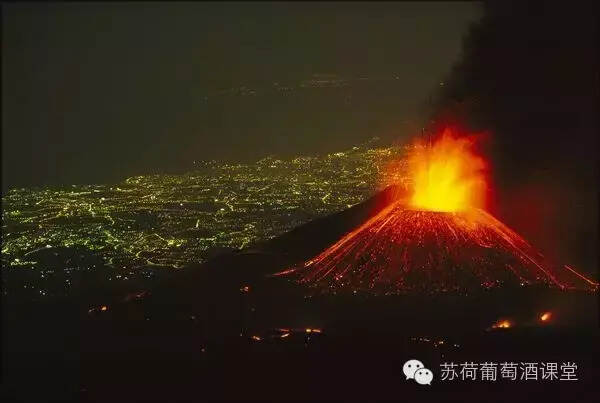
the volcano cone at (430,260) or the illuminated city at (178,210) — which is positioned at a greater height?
the illuminated city at (178,210)

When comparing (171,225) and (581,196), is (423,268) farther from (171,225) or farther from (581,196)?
(171,225)

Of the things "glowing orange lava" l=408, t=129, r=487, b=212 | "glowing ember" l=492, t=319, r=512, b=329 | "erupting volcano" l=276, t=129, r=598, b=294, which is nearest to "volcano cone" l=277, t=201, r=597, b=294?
"erupting volcano" l=276, t=129, r=598, b=294

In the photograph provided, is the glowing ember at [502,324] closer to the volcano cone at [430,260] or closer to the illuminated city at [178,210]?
the volcano cone at [430,260]

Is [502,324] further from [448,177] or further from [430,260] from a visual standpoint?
[448,177]

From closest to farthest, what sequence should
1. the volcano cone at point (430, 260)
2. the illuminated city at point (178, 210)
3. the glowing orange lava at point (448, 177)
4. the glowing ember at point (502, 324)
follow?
the glowing ember at point (502, 324), the volcano cone at point (430, 260), the glowing orange lava at point (448, 177), the illuminated city at point (178, 210)

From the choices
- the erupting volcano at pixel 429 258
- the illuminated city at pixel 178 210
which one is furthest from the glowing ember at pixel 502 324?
the illuminated city at pixel 178 210

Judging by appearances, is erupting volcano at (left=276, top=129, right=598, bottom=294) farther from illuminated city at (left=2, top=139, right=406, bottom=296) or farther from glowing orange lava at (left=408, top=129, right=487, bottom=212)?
illuminated city at (left=2, top=139, right=406, bottom=296)

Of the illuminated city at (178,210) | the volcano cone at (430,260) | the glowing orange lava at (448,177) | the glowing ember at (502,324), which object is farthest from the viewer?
the illuminated city at (178,210)

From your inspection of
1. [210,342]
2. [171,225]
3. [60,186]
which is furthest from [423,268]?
[60,186]
